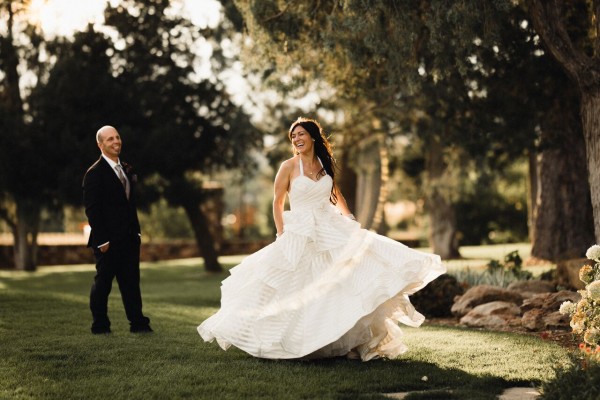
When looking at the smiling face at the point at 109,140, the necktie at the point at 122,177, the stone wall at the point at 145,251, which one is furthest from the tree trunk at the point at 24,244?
the smiling face at the point at 109,140

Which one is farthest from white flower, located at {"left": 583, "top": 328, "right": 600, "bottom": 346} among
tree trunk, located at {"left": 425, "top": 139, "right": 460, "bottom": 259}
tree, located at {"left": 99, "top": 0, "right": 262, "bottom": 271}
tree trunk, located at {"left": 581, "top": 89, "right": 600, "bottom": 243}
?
tree trunk, located at {"left": 425, "top": 139, "right": 460, "bottom": 259}

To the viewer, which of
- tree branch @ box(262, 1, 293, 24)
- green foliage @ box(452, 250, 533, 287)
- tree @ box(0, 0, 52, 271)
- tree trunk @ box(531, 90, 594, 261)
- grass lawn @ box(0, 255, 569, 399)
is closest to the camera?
grass lawn @ box(0, 255, 569, 399)

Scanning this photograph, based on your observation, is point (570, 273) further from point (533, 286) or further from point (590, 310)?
point (590, 310)

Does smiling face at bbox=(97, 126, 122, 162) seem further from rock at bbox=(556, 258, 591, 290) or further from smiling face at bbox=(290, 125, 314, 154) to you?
rock at bbox=(556, 258, 591, 290)

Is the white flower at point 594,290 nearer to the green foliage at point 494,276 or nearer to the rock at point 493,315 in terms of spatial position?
the rock at point 493,315

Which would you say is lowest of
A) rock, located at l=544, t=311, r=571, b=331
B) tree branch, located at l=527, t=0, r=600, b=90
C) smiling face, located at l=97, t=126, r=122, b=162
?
rock, located at l=544, t=311, r=571, b=331

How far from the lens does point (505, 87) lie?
45.2ft

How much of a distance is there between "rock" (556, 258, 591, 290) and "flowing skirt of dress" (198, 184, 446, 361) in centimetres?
514

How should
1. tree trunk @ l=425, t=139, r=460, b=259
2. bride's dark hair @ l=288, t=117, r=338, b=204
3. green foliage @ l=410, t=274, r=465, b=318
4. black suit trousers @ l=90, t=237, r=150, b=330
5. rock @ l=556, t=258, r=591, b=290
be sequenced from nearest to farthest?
bride's dark hair @ l=288, t=117, r=338, b=204 < black suit trousers @ l=90, t=237, r=150, b=330 < green foliage @ l=410, t=274, r=465, b=318 < rock @ l=556, t=258, r=591, b=290 < tree trunk @ l=425, t=139, r=460, b=259

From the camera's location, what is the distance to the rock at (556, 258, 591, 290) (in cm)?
1113

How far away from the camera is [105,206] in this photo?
8.25 m

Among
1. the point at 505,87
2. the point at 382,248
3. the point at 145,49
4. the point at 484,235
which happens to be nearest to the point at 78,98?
the point at 145,49

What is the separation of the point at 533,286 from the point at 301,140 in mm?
5645

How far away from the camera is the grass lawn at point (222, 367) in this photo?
5570 mm
